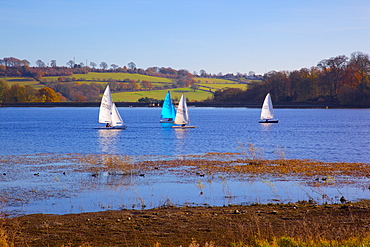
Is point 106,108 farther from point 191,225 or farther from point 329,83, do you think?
point 329,83

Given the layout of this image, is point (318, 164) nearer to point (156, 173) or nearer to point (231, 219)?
point (156, 173)

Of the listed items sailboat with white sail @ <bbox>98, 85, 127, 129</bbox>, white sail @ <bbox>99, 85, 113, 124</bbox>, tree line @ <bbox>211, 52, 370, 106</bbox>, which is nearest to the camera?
white sail @ <bbox>99, 85, 113, 124</bbox>

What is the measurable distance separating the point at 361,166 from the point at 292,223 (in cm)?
1742

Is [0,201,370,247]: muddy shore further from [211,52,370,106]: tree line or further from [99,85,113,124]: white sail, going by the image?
[211,52,370,106]: tree line

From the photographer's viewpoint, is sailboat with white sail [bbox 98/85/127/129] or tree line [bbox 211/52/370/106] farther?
tree line [bbox 211/52/370/106]

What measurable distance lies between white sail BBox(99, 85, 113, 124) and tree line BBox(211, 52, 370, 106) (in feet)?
383

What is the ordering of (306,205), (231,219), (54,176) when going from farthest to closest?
(54,176), (306,205), (231,219)

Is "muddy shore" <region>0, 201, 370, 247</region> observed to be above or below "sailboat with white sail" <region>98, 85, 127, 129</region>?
below

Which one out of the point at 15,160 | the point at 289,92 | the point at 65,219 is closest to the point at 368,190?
the point at 65,219

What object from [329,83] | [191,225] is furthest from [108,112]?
[329,83]

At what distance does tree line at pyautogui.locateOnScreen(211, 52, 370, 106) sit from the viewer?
6570 inches

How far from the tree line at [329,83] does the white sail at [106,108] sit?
117m

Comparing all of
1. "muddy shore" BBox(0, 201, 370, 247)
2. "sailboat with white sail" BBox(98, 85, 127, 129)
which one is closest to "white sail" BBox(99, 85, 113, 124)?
"sailboat with white sail" BBox(98, 85, 127, 129)

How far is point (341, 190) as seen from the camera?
22547mm
